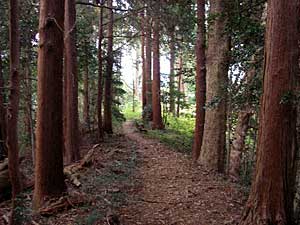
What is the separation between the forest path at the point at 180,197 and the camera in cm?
689

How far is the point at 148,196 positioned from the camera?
27.1 ft

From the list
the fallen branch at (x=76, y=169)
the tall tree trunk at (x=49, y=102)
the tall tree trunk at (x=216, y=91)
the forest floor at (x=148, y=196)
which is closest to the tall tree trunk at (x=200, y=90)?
the forest floor at (x=148, y=196)

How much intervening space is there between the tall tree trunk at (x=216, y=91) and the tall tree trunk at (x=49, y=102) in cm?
536

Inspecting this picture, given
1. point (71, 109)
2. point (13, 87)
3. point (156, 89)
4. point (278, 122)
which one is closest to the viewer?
point (13, 87)

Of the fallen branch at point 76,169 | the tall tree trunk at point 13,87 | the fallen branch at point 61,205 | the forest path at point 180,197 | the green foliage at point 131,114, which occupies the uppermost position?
the tall tree trunk at point 13,87

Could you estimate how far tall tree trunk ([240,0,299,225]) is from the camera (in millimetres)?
5449

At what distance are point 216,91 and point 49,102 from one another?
5.91m

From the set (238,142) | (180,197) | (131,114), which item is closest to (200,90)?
(238,142)

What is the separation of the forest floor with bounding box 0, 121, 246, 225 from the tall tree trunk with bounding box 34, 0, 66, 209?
1.86 ft

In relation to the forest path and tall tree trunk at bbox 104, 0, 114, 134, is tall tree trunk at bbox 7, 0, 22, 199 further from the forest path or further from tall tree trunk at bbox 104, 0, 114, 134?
tall tree trunk at bbox 104, 0, 114, 134

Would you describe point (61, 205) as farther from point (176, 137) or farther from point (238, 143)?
point (176, 137)

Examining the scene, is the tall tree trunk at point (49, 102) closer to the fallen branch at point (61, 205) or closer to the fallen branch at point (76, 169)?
the fallen branch at point (61, 205)

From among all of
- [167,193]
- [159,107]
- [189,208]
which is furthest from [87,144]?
[189,208]

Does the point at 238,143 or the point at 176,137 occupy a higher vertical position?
the point at 238,143
